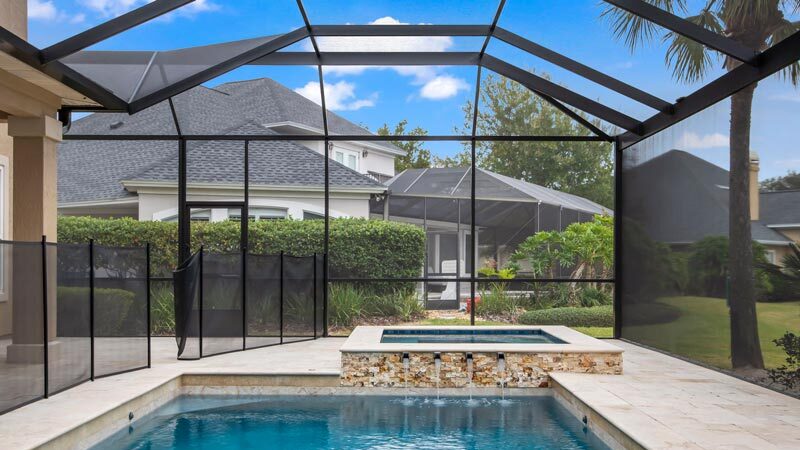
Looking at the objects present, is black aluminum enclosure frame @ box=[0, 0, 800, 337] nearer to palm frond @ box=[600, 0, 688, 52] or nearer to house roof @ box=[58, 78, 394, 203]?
palm frond @ box=[600, 0, 688, 52]

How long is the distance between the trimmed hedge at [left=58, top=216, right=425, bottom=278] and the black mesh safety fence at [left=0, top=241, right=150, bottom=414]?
4.15 metres

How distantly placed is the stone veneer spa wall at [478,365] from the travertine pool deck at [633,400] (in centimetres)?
21

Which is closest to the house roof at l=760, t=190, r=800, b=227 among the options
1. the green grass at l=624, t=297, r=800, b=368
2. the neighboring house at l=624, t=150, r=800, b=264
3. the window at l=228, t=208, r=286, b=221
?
the neighboring house at l=624, t=150, r=800, b=264

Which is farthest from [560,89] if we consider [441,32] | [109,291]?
[109,291]

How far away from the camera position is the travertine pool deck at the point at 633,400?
5168mm

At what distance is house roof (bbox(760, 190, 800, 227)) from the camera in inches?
266

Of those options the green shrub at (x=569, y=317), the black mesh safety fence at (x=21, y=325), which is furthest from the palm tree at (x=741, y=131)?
the black mesh safety fence at (x=21, y=325)

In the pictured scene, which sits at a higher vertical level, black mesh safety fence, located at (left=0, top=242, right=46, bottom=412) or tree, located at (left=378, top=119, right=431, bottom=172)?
tree, located at (left=378, top=119, right=431, bottom=172)

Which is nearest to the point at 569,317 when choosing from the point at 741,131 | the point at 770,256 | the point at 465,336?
the point at 465,336

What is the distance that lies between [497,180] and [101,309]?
941 cm

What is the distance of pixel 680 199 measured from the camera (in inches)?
369

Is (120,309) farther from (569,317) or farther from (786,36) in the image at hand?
(569,317)

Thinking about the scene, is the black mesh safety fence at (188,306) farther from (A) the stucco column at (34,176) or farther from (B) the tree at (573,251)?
(B) the tree at (573,251)

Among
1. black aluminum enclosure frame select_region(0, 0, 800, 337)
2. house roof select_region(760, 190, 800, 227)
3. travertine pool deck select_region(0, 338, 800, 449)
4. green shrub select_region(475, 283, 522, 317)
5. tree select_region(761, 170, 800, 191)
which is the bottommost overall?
travertine pool deck select_region(0, 338, 800, 449)
